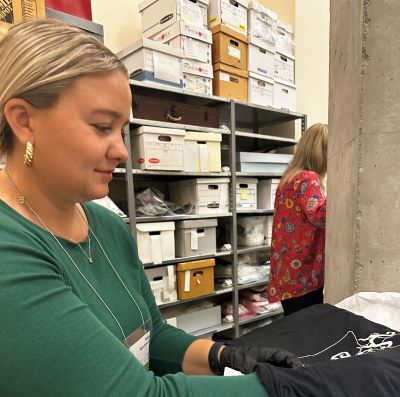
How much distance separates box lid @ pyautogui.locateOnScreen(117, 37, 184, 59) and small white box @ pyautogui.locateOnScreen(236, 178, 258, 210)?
948 mm

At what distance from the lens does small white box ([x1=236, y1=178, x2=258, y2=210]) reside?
97.5 inches

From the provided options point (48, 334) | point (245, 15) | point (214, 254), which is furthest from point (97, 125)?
point (245, 15)

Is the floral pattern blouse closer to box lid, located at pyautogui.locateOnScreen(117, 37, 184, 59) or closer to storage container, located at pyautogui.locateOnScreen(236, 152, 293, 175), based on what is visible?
storage container, located at pyautogui.locateOnScreen(236, 152, 293, 175)

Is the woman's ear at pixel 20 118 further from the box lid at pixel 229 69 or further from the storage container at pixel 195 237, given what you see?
the box lid at pixel 229 69

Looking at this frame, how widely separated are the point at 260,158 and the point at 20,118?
7.09 feet

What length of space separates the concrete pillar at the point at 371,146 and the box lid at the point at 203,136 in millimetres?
1151

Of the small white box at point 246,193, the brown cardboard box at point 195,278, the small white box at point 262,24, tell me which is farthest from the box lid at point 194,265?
the small white box at point 262,24

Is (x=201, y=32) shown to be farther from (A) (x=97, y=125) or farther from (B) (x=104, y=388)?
(B) (x=104, y=388)

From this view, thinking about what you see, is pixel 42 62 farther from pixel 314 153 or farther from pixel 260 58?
pixel 260 58

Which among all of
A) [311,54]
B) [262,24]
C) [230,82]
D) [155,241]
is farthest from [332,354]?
[311,54]

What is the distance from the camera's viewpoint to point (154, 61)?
198cm

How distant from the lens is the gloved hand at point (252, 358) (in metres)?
0.68

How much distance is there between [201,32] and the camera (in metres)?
2.19

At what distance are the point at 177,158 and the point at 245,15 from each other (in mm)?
1206
